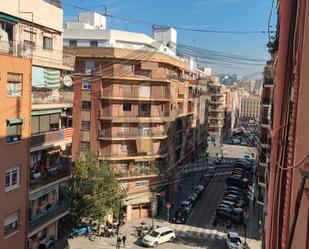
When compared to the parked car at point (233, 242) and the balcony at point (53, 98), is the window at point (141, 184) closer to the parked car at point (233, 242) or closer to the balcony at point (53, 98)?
the parked car at point (233, 242)

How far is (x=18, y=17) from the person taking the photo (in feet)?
62.0

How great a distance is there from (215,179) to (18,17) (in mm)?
45860

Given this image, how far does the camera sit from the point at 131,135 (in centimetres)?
3697

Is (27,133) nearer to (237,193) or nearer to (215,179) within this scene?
(237,193)

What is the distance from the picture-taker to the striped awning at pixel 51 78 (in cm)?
2130

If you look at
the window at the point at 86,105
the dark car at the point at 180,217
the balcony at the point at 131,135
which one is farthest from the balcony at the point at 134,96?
the dark car at the point at 180,217

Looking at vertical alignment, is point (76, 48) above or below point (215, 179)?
above

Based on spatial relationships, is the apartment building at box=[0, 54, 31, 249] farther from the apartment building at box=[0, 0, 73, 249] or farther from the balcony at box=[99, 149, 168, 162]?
the balcony at box=[99, 149, 168, 162]

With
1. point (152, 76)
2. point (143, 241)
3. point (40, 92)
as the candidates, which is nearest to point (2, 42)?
point (40, 92)

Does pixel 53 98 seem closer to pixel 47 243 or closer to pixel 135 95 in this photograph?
pixel 47 243

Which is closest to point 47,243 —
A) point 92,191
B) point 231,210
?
point 92,191

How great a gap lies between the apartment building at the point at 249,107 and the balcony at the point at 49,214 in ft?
403

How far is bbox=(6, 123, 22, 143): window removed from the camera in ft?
56.5

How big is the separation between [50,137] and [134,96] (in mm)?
16047
